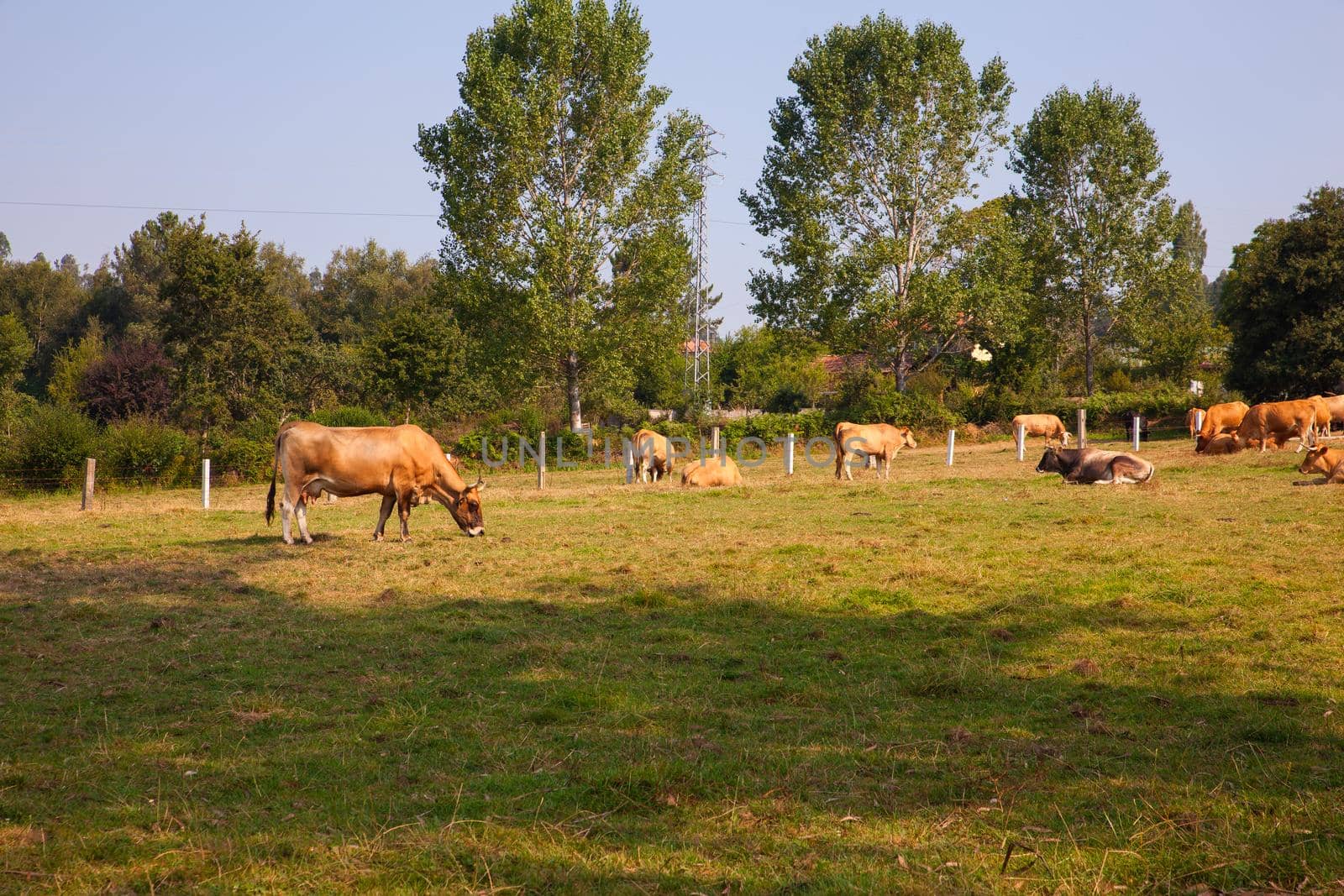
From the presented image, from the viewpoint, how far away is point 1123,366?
61.4m

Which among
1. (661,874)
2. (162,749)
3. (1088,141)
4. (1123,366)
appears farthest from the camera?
(1123,366)

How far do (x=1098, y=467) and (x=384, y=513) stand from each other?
13920 mm

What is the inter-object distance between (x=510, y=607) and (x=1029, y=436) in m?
34.6

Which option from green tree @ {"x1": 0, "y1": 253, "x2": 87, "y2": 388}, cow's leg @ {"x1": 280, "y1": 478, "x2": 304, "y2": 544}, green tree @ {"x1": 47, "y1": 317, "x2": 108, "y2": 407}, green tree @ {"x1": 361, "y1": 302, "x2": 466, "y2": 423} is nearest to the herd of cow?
cow's leg @ {"x1": 280, "y1": 478, "x2": 304, "y2": 544}

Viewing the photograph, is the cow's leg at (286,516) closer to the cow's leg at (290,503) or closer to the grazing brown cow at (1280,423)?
the cow's leg at (290,503)

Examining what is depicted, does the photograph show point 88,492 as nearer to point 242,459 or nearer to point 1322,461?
point 242,459

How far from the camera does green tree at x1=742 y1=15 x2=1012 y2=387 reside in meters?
43.3

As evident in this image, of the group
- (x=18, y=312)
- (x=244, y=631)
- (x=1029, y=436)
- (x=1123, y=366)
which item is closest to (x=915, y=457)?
(x=1029, y=436)

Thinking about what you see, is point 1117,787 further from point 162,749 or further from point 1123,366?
point 1123,366

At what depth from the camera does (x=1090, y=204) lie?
5156cm

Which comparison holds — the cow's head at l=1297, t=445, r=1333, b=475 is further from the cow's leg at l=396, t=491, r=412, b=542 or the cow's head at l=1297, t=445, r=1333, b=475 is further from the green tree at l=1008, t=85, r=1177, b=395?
the green tree at l=1008, t=85, r=1177, b=395

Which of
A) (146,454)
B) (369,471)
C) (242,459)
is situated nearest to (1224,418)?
(369,471)

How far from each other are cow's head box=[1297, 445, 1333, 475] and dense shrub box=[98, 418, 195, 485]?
26831 mm

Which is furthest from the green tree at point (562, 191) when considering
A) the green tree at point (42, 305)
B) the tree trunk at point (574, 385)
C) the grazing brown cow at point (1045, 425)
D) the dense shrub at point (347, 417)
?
the green tree at point (42, 305)
